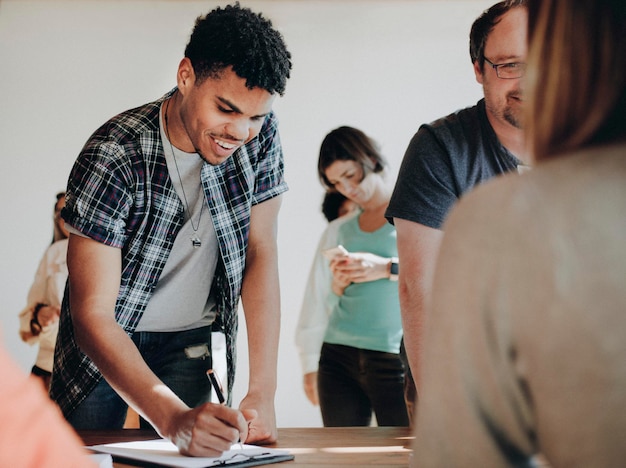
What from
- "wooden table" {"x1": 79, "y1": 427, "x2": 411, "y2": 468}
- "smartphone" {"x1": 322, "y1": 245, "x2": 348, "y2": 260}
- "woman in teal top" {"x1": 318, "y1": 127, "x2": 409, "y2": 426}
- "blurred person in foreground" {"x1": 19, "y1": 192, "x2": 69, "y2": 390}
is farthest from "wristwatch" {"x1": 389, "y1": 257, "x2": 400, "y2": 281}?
"blurred person in foreground" {"x1": 19, "y1": 192, "x2": 69, "y2": 390}

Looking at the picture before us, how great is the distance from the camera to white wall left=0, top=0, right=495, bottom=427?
464 centimetres

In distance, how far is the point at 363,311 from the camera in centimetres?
275

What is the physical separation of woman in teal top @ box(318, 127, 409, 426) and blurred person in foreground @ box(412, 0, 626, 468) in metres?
2.14

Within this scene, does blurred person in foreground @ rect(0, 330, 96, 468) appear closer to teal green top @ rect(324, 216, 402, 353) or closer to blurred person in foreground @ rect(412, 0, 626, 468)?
blurred person in foreground @ rect(412, 0, 626, 468)

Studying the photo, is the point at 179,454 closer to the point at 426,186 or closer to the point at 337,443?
the point at 337,443

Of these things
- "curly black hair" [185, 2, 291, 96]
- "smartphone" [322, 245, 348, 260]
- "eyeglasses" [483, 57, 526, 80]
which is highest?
"curly black hair" [185, 2, 291, 96]

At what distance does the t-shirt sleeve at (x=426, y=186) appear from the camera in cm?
154

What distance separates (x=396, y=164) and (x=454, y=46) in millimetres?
869

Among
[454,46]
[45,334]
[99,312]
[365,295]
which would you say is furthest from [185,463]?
[454,46]

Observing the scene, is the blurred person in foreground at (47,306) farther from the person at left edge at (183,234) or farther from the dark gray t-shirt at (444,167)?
the dark gray t-shirt at (444,167)

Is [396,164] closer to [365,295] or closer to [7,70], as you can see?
[365,295]

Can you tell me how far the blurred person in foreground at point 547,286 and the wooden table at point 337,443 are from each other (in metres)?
0.74

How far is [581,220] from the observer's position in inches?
16.6

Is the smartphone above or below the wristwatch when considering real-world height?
above
